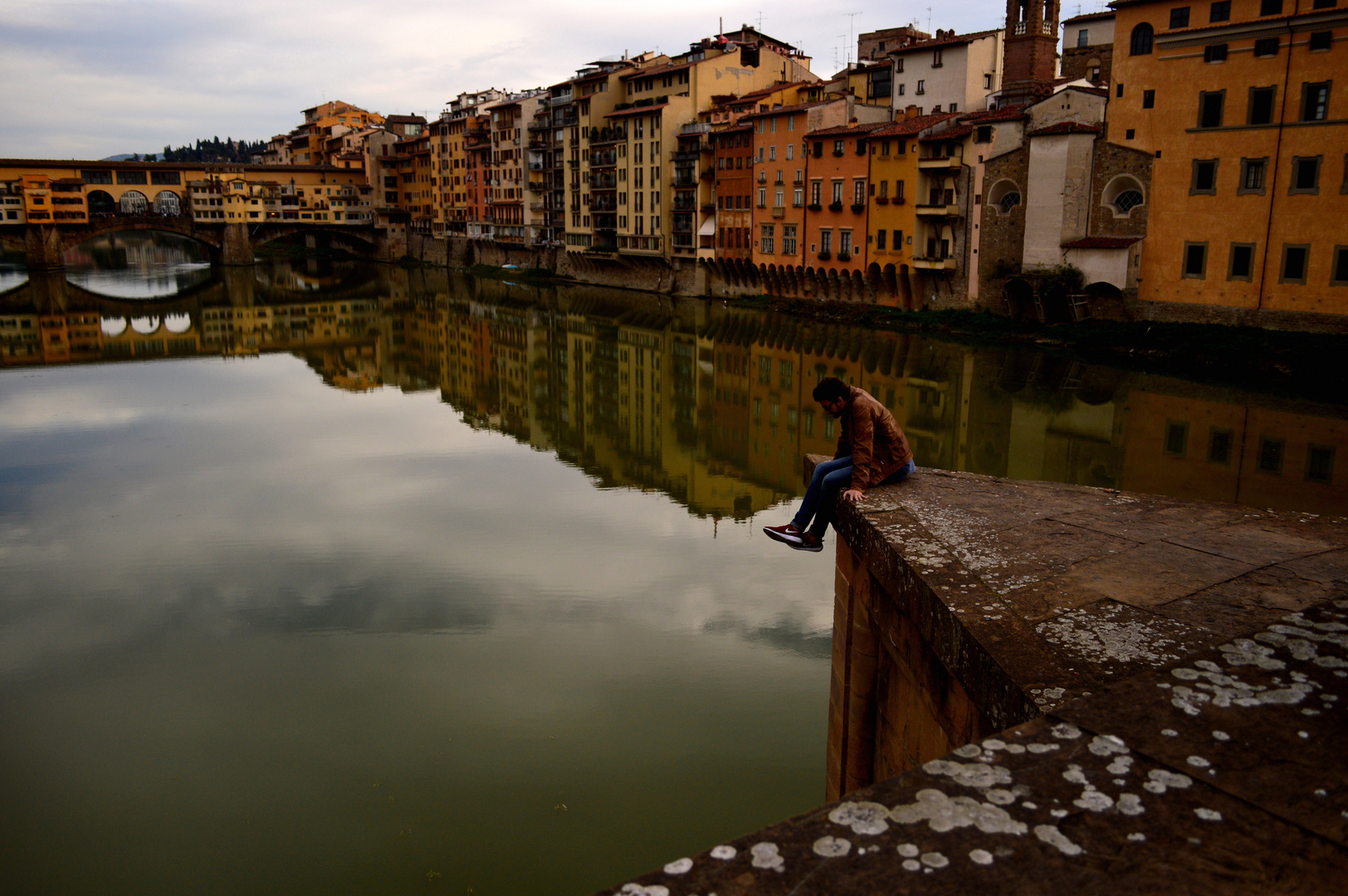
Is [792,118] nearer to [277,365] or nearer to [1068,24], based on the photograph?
[1068,24]

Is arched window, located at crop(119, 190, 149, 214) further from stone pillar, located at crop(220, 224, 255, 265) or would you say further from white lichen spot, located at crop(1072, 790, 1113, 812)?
white lichen spot, located at crop(1072, 790, 1113, 812)

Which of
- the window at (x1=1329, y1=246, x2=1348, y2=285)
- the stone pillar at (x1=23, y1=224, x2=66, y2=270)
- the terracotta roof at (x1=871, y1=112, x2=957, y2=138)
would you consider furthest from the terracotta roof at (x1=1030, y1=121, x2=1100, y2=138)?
the stone pillar at (x1=23, y1=224, x2=66, y2=270)

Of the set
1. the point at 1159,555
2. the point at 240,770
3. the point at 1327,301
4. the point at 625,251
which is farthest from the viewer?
the point at 625,251

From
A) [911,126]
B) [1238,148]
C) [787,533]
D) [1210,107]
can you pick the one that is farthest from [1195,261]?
[787,533]

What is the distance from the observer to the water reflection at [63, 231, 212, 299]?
228 feet

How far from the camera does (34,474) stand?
20.4 metres

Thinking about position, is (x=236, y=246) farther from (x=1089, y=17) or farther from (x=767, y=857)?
(x=767, y=857)

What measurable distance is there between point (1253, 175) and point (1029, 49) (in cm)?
1376

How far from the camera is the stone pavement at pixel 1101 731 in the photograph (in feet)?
7.88

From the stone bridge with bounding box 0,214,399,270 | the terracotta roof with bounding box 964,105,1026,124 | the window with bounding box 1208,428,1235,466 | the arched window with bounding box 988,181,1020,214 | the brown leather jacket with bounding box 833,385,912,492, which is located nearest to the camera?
the brown leather jacket with bounding box 833,385,912,492

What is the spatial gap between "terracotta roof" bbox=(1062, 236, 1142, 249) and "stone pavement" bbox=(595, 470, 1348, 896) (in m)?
32.1

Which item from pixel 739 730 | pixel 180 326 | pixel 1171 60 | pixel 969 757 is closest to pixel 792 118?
pixel 1171 60

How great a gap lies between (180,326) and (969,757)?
5329 centimetres

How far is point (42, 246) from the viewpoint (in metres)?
78.5
